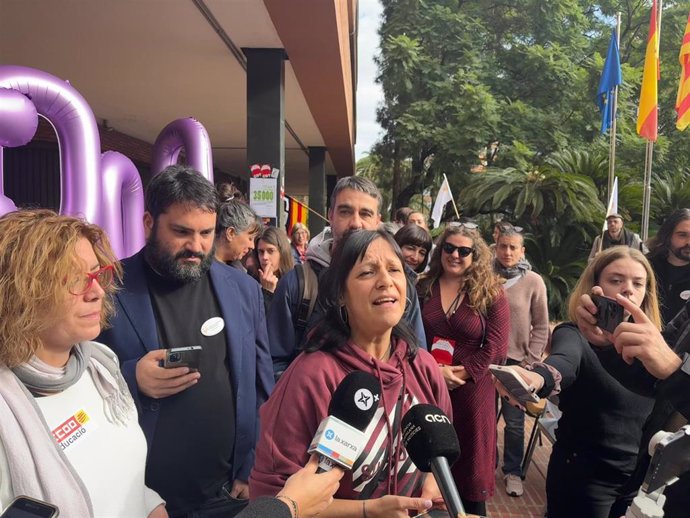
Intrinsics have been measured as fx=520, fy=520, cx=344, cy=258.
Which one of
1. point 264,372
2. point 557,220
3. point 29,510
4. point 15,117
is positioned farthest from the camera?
point 557,220

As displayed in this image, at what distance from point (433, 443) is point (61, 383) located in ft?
3.29

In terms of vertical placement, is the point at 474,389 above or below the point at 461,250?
below

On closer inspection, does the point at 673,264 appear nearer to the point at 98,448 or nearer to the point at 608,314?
the point at 608,314

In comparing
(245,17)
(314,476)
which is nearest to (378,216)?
(314,476)

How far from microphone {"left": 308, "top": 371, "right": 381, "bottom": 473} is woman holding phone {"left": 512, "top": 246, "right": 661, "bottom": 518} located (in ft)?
3.51

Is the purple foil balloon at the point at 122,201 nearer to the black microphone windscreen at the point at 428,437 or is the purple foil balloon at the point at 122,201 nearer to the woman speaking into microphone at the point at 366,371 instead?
the woman speaking into microphone at the point at 366,371

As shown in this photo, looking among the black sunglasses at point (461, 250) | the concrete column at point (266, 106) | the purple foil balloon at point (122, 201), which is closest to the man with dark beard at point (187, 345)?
the black sunglasses at point (461, 250)

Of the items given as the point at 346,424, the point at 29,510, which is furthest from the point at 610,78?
the point at 29,510

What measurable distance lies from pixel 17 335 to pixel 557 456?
2252 mm

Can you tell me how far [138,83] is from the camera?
7996mm

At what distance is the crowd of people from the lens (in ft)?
4.53

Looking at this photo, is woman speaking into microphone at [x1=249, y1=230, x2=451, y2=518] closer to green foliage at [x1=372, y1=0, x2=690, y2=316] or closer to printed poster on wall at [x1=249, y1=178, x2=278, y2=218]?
printed poster on wall at [x1=249, y1=178, x2=278, y2=218]

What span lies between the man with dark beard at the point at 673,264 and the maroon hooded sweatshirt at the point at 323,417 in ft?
11.2

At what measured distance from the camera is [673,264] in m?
4.30
